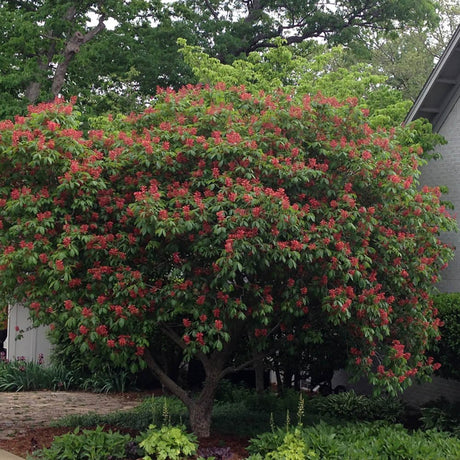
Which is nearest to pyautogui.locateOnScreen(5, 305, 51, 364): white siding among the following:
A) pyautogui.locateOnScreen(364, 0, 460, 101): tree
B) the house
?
the house

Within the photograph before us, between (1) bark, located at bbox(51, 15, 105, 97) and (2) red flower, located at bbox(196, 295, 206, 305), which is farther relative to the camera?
(1) bark, located at bbox(51, 15, 105, 97)

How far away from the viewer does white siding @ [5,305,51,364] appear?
17984 millimetres

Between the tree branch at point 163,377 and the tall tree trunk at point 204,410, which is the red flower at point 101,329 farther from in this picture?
the tall tree trunk at point 204,410

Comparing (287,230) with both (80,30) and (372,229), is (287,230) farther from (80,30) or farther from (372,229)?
(80,30)

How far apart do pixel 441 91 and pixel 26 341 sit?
1220 cm

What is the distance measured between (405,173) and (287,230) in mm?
2319

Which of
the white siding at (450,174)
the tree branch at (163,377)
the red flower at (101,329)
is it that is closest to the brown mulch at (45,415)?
the tree branch at (163,377)

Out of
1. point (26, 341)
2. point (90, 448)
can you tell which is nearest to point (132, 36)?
point (26, 341)

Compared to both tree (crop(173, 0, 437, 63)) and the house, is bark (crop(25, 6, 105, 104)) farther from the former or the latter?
the house

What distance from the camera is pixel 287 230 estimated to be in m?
7.82

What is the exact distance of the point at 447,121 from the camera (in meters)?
13.2

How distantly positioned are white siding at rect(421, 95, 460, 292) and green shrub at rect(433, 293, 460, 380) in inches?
72.1

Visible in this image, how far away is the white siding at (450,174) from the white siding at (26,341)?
33.6 ft

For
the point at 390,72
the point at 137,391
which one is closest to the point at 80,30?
the point at 137,391
